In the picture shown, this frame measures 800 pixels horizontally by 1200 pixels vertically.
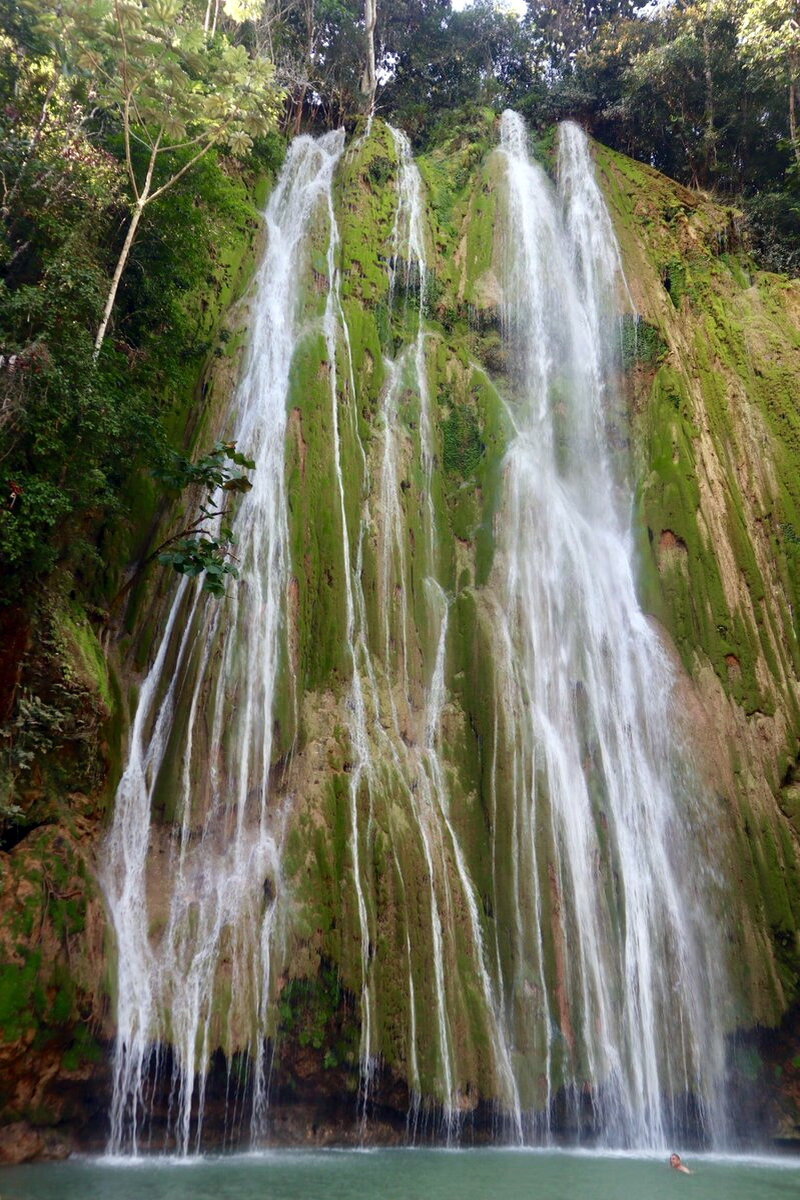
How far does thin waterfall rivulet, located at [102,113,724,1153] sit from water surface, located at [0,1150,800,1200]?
0.68m

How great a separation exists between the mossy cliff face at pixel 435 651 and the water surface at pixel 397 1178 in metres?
0.80

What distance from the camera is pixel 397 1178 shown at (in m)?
7.43

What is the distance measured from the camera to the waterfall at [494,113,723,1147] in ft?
33.6

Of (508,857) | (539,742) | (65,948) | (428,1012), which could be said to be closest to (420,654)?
(539,742)

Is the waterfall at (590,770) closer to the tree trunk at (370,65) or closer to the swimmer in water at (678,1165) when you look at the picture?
the swimmer in water at (678,1165)

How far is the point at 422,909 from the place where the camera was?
10383 millimetres

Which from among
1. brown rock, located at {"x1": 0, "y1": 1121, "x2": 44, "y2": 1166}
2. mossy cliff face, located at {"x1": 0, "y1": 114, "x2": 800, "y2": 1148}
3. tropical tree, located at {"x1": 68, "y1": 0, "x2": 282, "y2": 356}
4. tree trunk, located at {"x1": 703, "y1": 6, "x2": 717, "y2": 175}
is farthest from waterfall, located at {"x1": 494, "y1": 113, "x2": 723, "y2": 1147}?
tree trunk, located at {"x1": 703, "y1": 6, "x2": 717, "y2": 175}

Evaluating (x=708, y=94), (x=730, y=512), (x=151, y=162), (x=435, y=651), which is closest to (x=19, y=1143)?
(x=435, y=651)

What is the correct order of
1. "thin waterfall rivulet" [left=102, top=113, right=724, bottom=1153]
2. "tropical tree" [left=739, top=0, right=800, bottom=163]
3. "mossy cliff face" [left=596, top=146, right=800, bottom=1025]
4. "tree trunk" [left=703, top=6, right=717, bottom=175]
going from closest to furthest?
1. "thin waterfall rivulet" [left=102, top=113, right=724, bottom=1153]
2. "mossy cliff face" [left=596, top=146, right=800, bottom=1025]
3. "tropical tree" [left=739, top=0, right=800, bottom=163]
4. "tree trunk" [left=703, top=6, right=717, bottom=175]

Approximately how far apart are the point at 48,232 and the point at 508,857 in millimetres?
11168

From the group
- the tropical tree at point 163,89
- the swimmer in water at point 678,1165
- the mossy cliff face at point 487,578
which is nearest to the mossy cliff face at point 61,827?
the mossy cliff face at point 487,578

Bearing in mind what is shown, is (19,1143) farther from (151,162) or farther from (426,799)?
(151,162)

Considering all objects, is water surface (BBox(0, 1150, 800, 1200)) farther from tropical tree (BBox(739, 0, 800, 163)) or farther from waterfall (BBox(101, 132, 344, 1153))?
tropical tree (BBox(739, 0, 800, 163))

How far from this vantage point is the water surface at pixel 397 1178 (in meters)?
6.61
